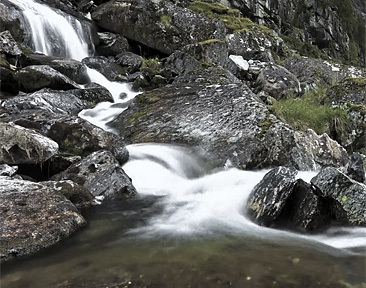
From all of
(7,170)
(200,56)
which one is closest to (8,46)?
(200,56)

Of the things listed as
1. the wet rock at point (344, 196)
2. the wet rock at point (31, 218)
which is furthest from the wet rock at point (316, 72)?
the wet rock at point (31, 218)

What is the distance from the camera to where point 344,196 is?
4.63m

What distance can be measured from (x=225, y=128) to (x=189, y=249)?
14.4ft

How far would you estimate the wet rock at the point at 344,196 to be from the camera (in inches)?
181

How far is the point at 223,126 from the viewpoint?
→ 7.92m

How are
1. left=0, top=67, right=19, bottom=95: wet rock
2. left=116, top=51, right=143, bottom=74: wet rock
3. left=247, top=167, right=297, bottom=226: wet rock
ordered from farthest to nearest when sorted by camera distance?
left=116, top=51, right=143, bottom=74: wet rock → left=0, top=67, right=19, bottom=95: wet rock → left=247, top=167, right=297, bottom=226: wet rock

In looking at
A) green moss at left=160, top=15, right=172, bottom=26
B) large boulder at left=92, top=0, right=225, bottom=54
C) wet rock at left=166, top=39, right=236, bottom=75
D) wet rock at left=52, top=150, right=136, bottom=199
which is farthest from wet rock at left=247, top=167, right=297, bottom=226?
green moss at left=160, top=15, right=172, bottom=26

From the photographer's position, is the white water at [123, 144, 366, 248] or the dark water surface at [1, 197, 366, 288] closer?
the dark water surface at [1, 197, 366, 288]

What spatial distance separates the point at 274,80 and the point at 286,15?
2351cm

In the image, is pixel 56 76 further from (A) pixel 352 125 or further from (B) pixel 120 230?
(A) pixel 352 125

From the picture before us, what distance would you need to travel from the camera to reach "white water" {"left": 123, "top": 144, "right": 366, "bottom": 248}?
14.5 feet

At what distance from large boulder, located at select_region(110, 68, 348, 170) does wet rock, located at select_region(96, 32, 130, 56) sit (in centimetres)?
675

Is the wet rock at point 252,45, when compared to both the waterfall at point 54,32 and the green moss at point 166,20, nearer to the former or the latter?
the green moss at point 166,20

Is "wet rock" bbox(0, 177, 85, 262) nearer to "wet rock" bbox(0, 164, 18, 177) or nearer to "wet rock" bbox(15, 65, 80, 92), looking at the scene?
"wet rock" bbox(0, 164, 18, 177)
